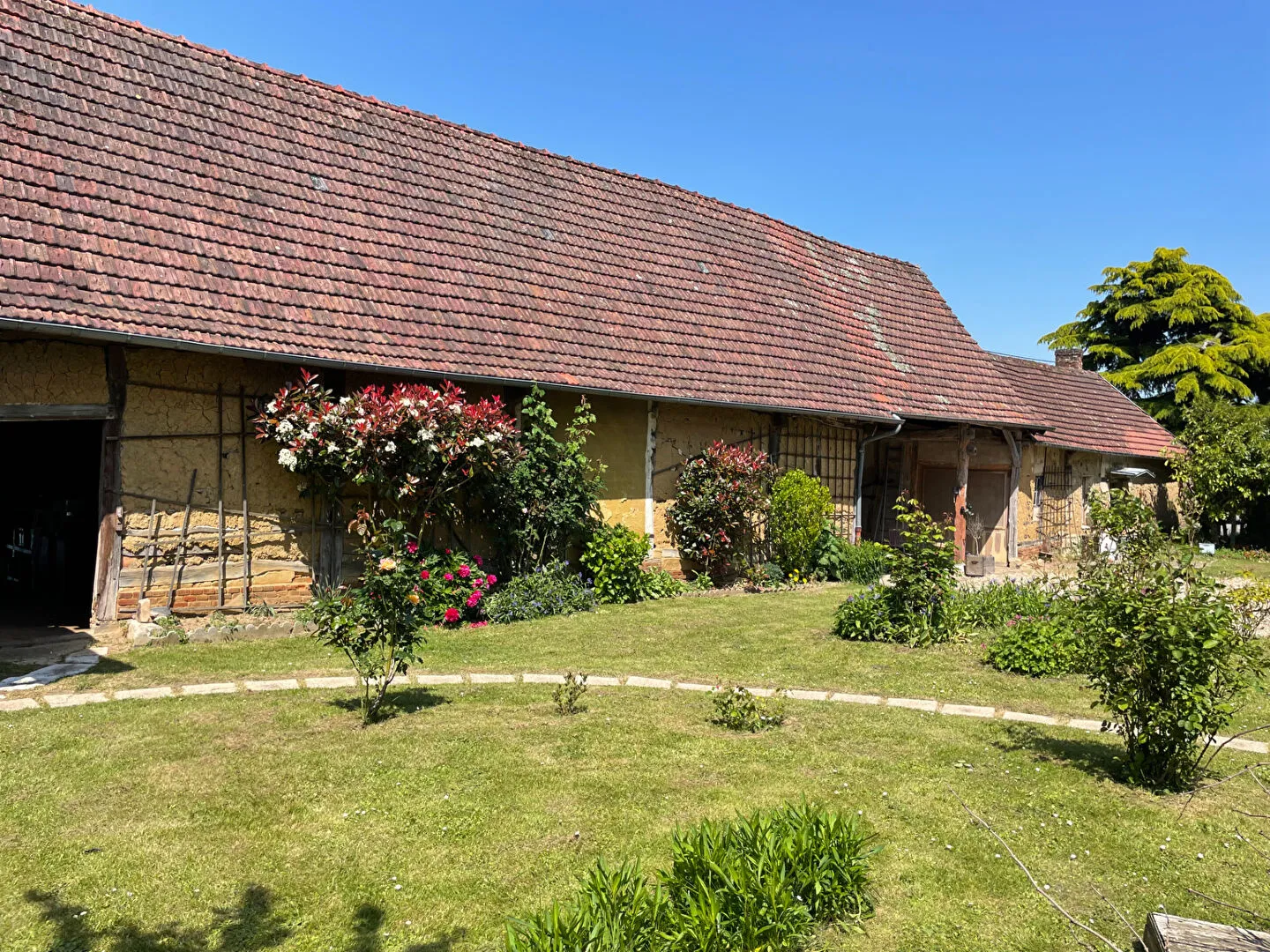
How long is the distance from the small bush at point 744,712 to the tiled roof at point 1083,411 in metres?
14.4

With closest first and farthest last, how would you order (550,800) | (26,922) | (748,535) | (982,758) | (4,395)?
(26,922) < (550,800) < (982,758) < (4,395) < (748,535)

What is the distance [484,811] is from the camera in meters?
4.62

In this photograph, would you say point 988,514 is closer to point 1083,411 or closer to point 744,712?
point 1083,411

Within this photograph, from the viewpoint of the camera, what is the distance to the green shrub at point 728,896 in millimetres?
3252

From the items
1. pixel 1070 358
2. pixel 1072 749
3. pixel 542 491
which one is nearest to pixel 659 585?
pixel 542 491

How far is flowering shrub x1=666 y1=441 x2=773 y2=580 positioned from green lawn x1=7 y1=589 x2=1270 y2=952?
5.36 meters

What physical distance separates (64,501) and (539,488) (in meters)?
5.70

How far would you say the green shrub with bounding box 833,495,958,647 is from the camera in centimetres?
920

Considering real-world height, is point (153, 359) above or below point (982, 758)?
above

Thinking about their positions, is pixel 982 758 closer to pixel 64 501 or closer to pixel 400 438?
pixel 400 438

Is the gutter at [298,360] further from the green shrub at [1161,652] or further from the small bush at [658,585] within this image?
the green shrub at [1161,652]

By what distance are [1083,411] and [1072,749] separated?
712 inches

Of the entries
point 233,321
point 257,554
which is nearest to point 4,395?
point 233,321

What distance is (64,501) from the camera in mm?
10734
